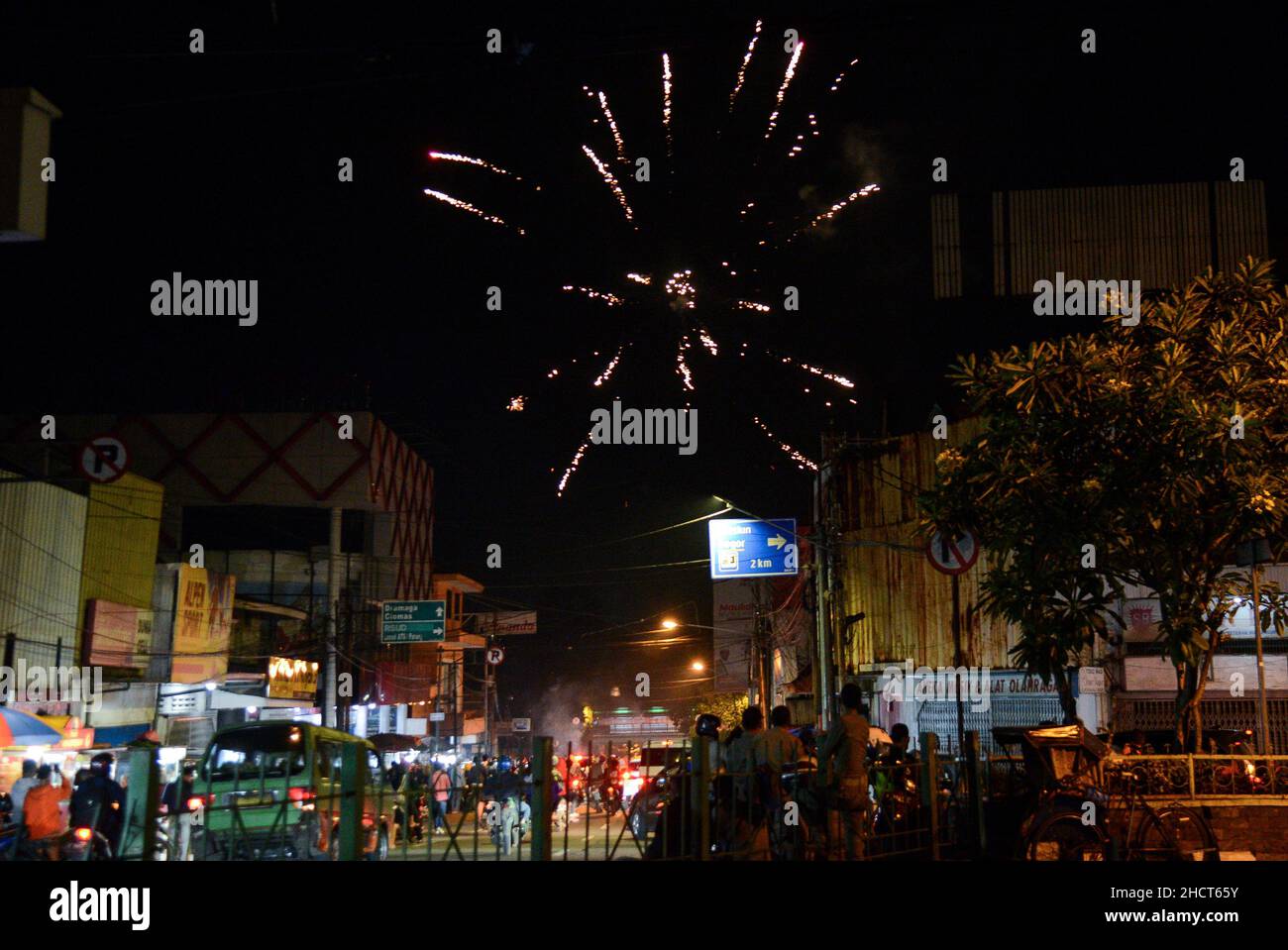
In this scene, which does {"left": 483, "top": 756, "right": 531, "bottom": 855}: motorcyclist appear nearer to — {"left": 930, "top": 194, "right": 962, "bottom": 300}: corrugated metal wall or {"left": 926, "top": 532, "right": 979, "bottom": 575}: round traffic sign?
{"left": 926, "top": 532, "right": 979, "bottom": 575}: round traffic sign

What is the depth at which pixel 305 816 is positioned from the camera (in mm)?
12875

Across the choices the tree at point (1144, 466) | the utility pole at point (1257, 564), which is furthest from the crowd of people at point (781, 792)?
the utility pole at point (1257, 564)


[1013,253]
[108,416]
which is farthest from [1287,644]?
[108,416]

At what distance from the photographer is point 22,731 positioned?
17.2 metres

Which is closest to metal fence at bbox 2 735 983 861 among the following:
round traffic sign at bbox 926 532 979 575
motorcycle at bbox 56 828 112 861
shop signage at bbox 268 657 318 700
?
motorcycle at bbox 56 828 112 861

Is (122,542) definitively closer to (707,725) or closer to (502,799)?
(707,725)

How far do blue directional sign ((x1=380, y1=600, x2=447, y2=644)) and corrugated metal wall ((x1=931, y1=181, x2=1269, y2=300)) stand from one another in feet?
63.5

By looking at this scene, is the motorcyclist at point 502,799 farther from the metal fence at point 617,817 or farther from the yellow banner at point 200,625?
the yellow banner at point 200,625

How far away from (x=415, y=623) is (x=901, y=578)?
15.9m

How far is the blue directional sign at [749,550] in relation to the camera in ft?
103

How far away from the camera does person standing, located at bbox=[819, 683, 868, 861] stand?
1141cm

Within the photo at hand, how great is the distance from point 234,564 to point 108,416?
10.2 m
